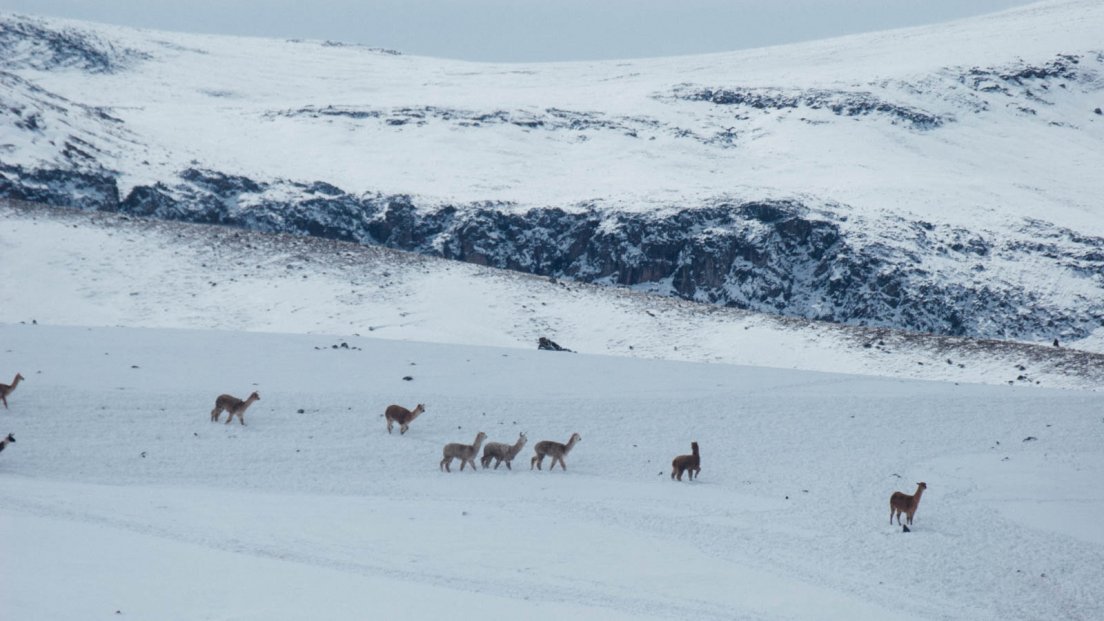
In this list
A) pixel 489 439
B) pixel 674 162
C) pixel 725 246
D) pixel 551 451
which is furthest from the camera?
pixel 674 162

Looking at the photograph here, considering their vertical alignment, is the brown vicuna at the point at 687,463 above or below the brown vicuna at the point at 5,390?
above

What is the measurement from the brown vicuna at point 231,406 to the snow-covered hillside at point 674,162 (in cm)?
3978

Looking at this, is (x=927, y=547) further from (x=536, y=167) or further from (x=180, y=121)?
(x=180, y=121)

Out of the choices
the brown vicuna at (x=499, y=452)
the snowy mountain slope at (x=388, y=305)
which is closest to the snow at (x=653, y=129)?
the snowy mountain slope at (x=388, y=305)

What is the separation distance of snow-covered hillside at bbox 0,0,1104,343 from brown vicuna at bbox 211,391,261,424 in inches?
1566

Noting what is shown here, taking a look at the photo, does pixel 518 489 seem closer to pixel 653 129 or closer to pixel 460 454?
pixel 460 454

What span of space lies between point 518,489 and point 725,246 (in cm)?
4628

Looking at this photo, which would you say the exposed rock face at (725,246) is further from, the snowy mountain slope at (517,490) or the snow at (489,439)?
the snowy mountain slope at (517,490)

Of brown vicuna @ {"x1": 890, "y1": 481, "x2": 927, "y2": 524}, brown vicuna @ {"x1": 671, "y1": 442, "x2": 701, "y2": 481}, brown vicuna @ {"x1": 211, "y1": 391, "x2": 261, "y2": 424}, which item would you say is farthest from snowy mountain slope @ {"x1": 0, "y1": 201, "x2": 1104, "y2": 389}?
brown vicuna @ {"x1": 890, "y1": 481, "x2": 927, "y2": 524}

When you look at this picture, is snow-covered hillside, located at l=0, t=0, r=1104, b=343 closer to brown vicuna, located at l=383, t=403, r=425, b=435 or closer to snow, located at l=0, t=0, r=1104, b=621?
snow, located at l=0, t=0, r=1104, b=621

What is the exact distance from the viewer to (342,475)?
65.8ft

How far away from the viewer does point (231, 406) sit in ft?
72.5

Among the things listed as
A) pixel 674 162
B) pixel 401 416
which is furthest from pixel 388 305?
pixel 674 162

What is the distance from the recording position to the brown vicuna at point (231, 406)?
22078 millimetres
